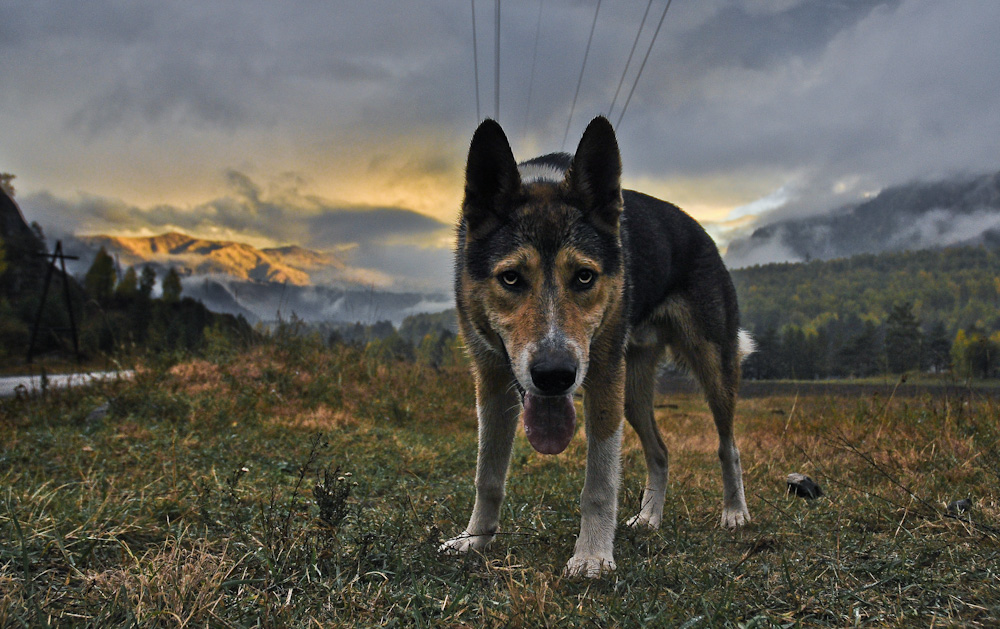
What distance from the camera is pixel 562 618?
2.36 metres

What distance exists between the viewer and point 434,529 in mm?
3377

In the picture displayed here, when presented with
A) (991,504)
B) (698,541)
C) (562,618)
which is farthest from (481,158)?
(991,504)

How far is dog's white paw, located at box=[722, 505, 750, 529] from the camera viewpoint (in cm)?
437

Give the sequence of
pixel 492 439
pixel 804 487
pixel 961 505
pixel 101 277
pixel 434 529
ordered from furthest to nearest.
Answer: pixel 101 277 < pixel 804 487 < pixel 961 505 < pixel 492 439 < pixel 434 529

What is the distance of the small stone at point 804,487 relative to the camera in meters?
5.12

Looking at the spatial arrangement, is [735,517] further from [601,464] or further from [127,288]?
[127,288]

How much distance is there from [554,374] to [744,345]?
11.1ft

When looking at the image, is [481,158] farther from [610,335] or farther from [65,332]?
[65,332]

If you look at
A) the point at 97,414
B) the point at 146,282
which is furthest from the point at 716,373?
Result: the point at 146,282

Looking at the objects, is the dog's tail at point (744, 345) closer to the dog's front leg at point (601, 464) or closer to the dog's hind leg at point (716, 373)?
the dog's hind leg at point (716, 373)

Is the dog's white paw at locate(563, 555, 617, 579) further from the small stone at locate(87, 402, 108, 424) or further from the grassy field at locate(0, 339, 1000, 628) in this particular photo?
the small stone at locate(87, 402, 108, 424)

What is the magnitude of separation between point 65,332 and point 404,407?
55.7 metres

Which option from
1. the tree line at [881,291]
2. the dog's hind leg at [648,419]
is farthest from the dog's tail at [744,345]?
the tree line at [881,291]

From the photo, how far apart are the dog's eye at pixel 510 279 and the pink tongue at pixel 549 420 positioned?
0.60 metres
